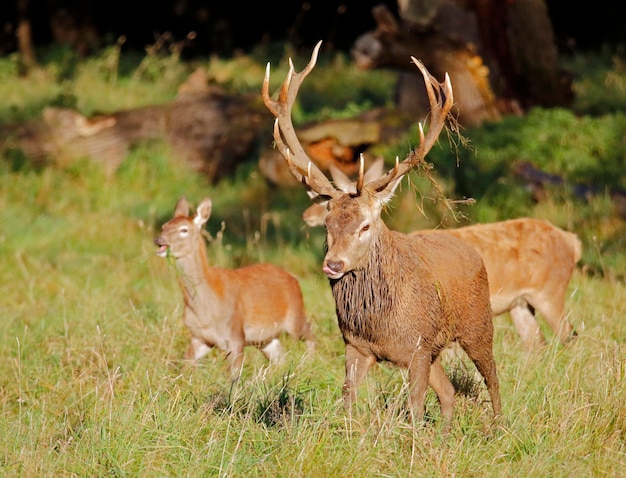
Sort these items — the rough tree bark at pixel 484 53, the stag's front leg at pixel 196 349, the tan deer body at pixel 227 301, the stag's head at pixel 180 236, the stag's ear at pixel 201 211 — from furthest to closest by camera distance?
the rough tree bark at pixel 484 53 → the stag's ear at pixel 201 211 → the stag's head at pixel 180 236 → the tan deer body at pixel 227 301 → the stag's front leg at pixel 196 349

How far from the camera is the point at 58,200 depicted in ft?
45.2

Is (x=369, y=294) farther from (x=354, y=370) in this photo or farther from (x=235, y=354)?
(x=235, y=354)

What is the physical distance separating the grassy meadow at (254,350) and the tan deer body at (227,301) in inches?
6.7

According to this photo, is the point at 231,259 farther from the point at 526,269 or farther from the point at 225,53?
the point at 225,53

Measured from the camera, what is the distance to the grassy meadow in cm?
546

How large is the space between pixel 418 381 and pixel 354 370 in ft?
1.14

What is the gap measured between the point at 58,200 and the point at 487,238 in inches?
276

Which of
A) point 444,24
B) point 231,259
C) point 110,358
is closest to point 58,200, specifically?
point 231,259

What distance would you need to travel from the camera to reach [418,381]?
588 centimetres

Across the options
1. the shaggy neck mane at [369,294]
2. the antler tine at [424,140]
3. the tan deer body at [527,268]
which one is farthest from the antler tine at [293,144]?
the tan deer body at [527,268]

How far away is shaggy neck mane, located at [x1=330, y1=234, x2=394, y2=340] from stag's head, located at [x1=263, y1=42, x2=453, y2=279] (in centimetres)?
6

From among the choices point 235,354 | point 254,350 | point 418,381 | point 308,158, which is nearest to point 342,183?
point 308,158

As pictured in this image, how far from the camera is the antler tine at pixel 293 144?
6020 mm

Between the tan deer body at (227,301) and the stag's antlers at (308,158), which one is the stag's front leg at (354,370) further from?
the tan deer body at (227,301)
